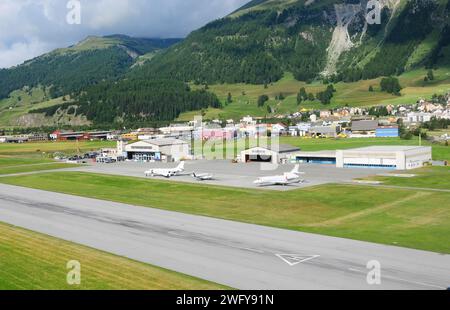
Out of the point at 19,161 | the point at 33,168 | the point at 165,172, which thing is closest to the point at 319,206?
Result: the point at 165,172

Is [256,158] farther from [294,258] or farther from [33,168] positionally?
[294,258]

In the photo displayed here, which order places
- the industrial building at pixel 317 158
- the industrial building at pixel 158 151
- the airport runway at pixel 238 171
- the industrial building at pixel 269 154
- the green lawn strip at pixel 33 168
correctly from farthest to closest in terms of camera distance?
1. the industrial building at pixel 158 151
2. the industrial building at pixel 269 154
3. the green lawn strip at pixel 33 168
4. the industrial building at pixel 317 158
5. the airport runway at pixel 238 171

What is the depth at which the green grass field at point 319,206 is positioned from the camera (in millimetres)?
57528

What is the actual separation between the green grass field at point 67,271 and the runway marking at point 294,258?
909cm

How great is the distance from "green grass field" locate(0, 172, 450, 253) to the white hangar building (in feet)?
86.8

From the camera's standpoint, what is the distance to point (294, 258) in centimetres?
4769

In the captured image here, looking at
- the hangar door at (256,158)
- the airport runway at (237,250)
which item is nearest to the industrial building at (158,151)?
the hangar door at (256,158)

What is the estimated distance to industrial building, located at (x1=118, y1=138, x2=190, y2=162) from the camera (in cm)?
14962

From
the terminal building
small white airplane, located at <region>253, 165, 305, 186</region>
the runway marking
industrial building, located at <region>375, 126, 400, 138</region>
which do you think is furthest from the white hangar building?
the runway marking

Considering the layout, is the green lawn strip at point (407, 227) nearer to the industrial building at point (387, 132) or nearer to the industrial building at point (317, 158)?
the industrial building at point (317, 158)
